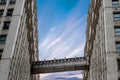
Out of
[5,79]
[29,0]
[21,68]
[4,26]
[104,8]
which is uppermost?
[29,0]

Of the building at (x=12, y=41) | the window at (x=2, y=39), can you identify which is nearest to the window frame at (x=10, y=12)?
the building at (x=12, y=41)

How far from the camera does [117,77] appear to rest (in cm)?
4012

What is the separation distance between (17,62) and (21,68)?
16.1 feet

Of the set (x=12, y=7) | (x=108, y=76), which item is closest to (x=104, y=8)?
(x=108, y=76)

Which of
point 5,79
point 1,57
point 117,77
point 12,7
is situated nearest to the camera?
point 117,77

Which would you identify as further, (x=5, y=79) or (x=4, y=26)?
(x=4, y=26)

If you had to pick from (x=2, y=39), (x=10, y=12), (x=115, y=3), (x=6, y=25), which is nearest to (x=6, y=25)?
(x=6, y=25)

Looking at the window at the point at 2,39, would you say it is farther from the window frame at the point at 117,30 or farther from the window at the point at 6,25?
the window frame at the point at 117,30

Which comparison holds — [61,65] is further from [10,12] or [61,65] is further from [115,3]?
[115,3]

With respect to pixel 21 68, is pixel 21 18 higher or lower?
higher

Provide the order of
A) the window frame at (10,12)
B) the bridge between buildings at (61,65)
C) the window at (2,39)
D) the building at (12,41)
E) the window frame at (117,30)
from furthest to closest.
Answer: the bridge between buildings at (61,65) → the window frame at (10,12) → the window at (2,39) → the window frame at (117,30) → the building at (12,41)

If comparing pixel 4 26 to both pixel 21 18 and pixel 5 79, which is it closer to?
pixel 21 18

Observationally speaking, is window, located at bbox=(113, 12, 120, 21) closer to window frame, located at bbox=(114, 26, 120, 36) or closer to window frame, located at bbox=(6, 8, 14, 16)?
window frame, located at bbox=(114, 26, 120, 36)

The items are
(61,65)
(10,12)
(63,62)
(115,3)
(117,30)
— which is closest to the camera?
(117,30)
